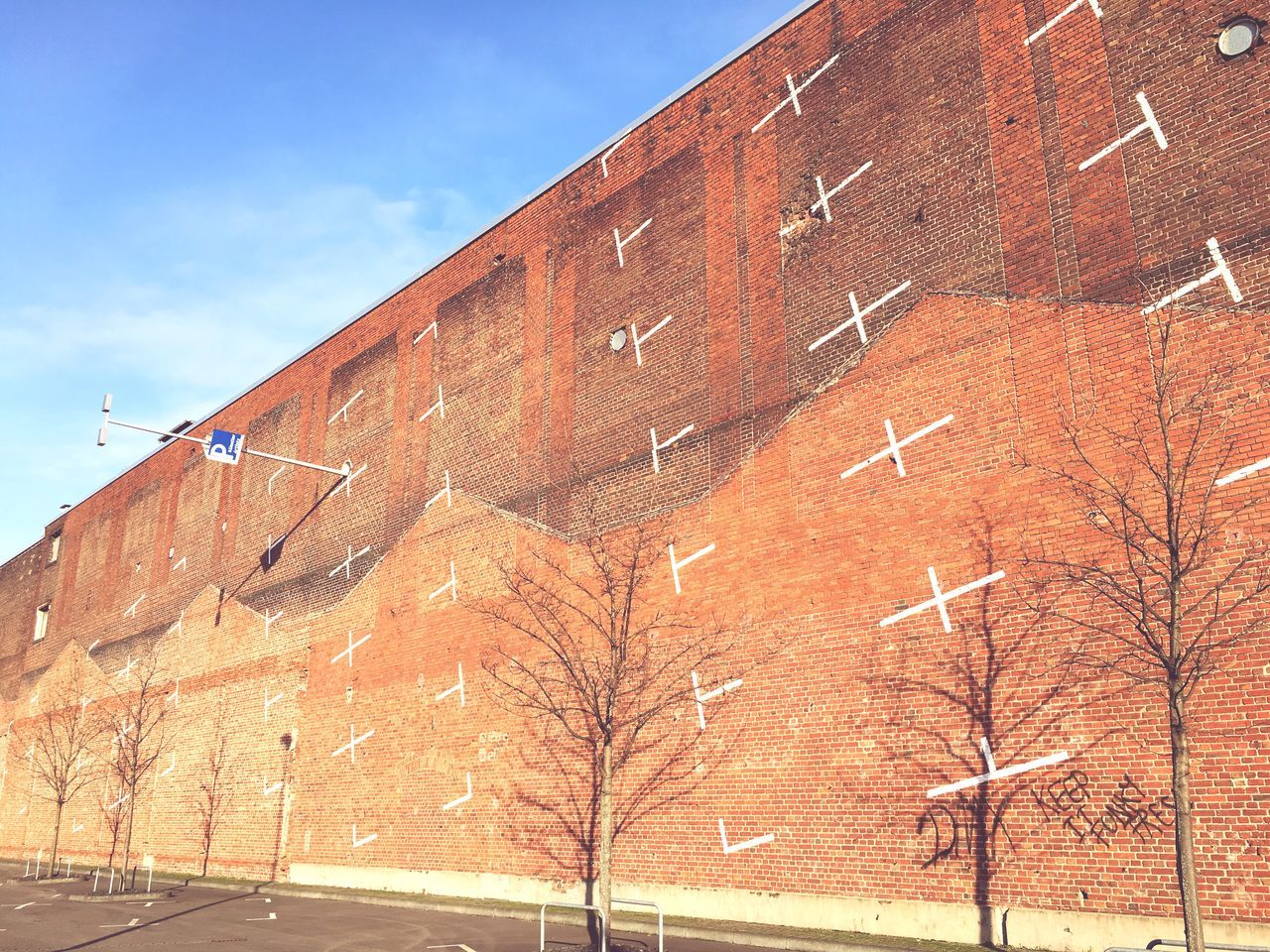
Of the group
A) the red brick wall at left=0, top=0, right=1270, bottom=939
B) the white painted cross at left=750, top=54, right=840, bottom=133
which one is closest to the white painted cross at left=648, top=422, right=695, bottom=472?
the red brick wall at left=0, top=0, right=1270, bottom=939

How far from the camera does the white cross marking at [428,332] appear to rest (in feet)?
65.2

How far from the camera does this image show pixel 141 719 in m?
25.3

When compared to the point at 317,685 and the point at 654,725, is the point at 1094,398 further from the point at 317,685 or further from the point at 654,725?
the point at 317,685

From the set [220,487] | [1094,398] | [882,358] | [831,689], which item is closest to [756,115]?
[882,358]

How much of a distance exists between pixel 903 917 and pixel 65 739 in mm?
28453

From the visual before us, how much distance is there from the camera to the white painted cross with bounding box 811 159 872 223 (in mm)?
12945

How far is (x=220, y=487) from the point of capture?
26.6 metres

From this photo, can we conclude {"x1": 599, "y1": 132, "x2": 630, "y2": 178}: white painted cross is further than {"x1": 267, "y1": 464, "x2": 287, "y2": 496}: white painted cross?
No

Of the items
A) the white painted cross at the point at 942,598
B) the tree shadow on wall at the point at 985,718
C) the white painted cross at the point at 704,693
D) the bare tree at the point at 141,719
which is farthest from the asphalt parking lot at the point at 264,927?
the bare tree at the point at 141,719

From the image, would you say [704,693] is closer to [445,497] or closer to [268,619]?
[445,497]

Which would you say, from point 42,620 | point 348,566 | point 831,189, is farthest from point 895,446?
point 42,620

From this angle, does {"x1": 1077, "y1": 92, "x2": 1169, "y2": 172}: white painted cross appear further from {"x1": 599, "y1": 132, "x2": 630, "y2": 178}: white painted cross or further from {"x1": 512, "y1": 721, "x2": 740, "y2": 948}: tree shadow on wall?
{"x1": 599, "y1": 132, "x2": 630, "y2": 178}: white painted cross

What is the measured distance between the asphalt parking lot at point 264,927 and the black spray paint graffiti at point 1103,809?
12.1 feet

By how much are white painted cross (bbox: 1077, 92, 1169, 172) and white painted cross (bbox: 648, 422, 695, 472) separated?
580cm
